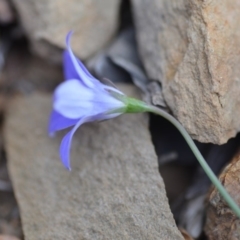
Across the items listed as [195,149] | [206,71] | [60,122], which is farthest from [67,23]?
[195,149]

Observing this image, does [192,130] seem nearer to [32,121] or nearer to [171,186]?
[171,186]

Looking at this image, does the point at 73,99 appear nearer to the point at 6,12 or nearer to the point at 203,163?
the point at 203,163

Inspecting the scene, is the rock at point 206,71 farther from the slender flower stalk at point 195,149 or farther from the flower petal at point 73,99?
the flower petal at point 73,99

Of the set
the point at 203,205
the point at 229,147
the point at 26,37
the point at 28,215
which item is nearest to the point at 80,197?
the point at 28,215

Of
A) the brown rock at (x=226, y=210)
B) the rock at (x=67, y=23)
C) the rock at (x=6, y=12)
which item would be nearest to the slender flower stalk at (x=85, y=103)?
the brown rock at (x=226, y=210)

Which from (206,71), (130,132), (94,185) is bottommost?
(94,185)

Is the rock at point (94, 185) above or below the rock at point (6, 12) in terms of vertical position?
below

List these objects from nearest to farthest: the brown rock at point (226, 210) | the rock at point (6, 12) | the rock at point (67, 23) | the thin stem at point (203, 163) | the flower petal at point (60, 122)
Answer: the thin stem at point (203, 163) → the brown rock at point (226, 210) → the flower petal at point (60, 122) → the rock at point (67, 23) → the rock at point (6, 12)
